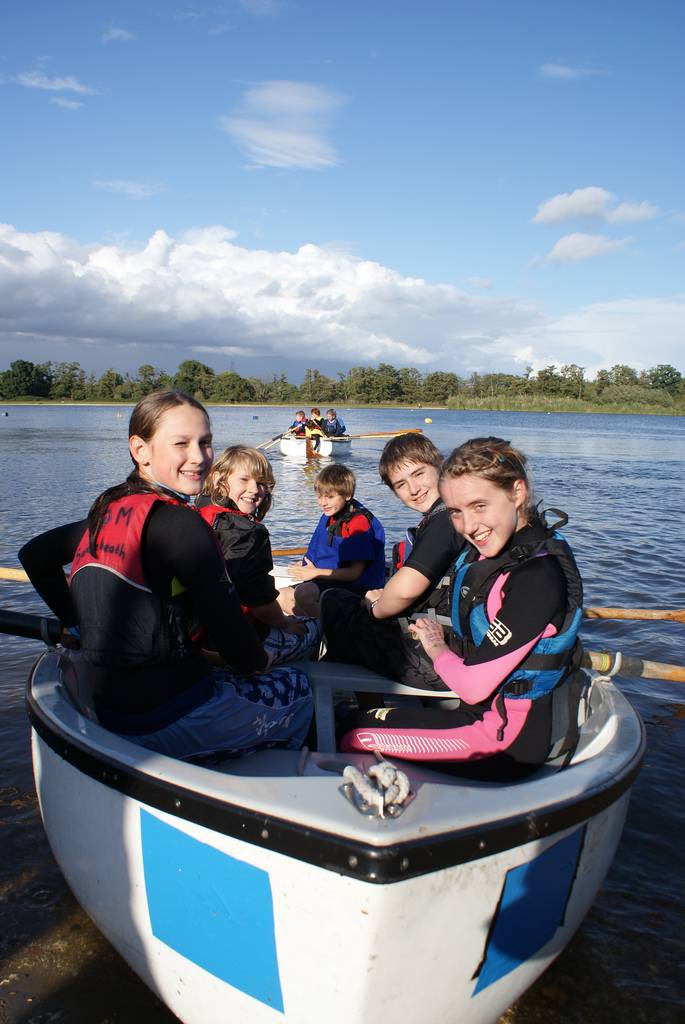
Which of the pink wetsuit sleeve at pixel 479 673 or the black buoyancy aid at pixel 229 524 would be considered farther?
the black buoyancy aid at pixel 229 524

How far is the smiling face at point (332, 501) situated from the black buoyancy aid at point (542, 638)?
1.91 meters

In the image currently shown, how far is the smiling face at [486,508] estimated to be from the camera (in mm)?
2518

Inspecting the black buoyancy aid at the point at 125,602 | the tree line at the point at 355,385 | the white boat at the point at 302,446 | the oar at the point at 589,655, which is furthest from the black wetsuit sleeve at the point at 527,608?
the tree line at the point at 355,385

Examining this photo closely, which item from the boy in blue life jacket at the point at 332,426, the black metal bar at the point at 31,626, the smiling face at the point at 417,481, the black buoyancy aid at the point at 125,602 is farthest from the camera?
the boy in blue life jacket at the point at 332,426

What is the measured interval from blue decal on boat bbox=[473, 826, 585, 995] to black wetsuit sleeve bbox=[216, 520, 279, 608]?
163cm

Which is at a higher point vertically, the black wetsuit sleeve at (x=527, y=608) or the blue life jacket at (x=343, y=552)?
the black wetsuit sleeve at (x=527, y=608)

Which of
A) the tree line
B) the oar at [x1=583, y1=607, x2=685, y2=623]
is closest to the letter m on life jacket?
the oar at [x1=583, y1=607, x2=685, y2=623]

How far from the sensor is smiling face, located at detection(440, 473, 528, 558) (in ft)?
8.26

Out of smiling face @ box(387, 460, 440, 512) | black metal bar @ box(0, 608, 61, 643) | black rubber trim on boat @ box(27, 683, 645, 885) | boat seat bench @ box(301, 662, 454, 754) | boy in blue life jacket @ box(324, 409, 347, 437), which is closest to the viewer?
black rubber trim on boat @ box(27, 683, 645, 885)

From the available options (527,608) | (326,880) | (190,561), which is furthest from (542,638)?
(190,561)

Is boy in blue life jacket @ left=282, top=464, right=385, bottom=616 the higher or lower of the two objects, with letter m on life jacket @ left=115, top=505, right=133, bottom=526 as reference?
lower

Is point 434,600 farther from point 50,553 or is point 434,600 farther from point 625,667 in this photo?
point 50,553

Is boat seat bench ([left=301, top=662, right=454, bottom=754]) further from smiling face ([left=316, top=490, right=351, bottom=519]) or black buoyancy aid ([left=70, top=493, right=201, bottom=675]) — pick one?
smiling face ([left=316, top=490, right=351, bottom=519])

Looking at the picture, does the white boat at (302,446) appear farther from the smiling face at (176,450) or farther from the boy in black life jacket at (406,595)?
the smiling face at (176,450)
